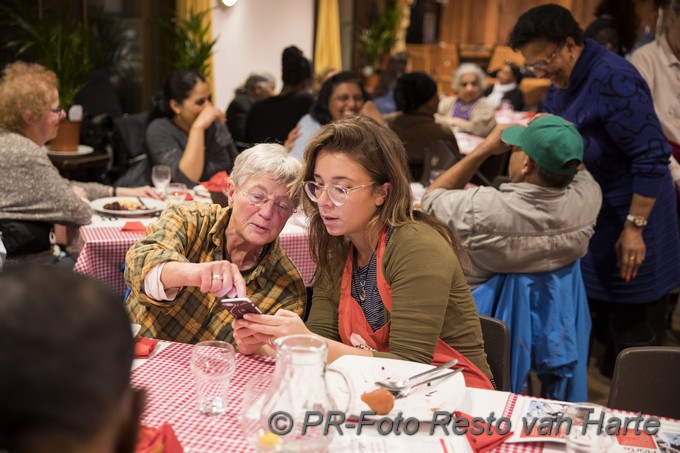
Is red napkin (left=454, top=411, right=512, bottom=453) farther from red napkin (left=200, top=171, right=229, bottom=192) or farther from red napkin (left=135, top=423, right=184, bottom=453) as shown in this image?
red napkin (left=200, top=171, right=229, bottom=192)

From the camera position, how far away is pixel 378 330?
212 centimetres

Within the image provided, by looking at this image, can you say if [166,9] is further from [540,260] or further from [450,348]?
[450,348]

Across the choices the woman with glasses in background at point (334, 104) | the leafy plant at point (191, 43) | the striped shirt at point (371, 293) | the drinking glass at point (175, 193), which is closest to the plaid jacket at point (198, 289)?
the striped shirt at point (371, 293)

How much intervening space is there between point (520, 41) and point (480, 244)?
1046 mm

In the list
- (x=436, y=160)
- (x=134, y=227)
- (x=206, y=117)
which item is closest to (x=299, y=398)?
(x=134, y=227)

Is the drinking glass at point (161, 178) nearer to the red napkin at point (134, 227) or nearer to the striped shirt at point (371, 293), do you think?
the red napkin at point (134, 227)

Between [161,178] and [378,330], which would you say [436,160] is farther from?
[378,330]

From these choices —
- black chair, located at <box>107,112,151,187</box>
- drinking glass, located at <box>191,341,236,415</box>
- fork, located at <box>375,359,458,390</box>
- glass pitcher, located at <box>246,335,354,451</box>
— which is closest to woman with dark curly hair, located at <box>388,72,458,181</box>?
black chair, located at <box>107,112,151,187</box>

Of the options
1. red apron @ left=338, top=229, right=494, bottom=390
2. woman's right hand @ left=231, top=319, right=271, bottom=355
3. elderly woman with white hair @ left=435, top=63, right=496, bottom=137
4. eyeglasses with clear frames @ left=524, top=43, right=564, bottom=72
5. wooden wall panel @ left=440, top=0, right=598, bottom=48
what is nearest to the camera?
woman's right hand @ left=231, top=319, right=271, bottom=355

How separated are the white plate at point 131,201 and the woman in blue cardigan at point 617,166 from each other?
188 cm

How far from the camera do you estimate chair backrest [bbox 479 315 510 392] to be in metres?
2.24

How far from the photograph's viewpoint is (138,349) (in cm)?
193

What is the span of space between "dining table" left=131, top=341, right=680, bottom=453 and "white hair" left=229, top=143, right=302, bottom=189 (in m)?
0.61

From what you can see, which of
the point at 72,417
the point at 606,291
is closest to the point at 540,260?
the point at 606,291
